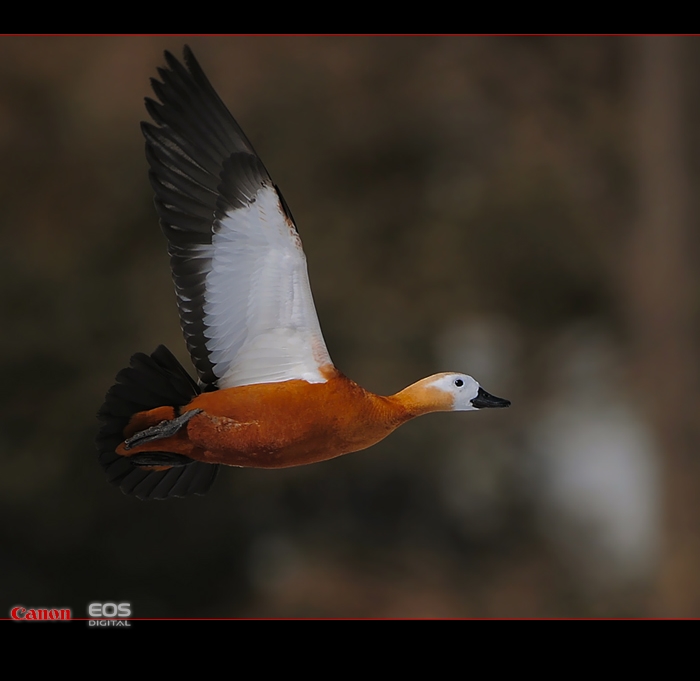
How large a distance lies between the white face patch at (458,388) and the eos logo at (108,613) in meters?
0.44

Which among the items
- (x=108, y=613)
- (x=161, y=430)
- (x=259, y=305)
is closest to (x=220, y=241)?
(x=259, y=305)

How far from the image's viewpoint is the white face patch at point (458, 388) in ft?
2.46

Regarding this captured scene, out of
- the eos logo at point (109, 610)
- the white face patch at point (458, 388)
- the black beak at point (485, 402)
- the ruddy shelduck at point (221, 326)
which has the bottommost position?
the eos logo at point (109, 610)

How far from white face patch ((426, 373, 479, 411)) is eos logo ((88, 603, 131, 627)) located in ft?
1.44

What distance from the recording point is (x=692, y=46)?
5.70ft

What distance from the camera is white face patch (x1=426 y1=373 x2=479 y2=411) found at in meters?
0.75

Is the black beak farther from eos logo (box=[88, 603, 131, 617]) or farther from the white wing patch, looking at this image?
eos logo (box=[88, 603, 131, 617])

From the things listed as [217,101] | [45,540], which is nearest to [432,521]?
[45,540]

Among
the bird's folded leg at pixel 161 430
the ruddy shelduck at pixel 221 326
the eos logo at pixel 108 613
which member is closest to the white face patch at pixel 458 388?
the ruddy shelduck at pixel 221 326

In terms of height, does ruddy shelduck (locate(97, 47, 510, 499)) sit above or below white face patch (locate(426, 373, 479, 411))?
above

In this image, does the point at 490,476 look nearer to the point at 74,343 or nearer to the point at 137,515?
the point at 137,515

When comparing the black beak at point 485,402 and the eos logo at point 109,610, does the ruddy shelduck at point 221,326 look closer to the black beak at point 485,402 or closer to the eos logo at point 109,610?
the black beak at point 485,402

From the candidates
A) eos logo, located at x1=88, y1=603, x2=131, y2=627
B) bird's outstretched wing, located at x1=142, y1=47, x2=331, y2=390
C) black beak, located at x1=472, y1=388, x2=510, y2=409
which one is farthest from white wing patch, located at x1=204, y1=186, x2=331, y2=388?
eos logo, located at x1=88, y1=603, x2=131, y2=627

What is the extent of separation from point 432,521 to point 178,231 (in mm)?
1122
